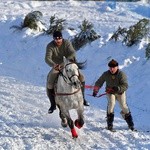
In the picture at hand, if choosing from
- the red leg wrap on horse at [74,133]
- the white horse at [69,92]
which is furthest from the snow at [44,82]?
the white horse at [69,92]

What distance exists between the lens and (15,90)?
47.8ft

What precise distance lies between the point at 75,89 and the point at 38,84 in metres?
5.63

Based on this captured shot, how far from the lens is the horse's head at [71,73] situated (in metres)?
9.58

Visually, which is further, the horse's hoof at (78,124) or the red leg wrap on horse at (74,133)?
the horse's hoof at (78,124)

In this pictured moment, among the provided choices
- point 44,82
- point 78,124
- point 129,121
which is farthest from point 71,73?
point 44,82

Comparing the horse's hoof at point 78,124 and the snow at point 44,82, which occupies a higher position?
the horse's hoof at point 78,124

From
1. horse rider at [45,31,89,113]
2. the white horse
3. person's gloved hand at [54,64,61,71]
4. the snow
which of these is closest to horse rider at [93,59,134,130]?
the snow

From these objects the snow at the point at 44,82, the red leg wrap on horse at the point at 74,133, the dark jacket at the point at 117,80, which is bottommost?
the snow at the point at 44,82

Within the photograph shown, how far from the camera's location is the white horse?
968cm

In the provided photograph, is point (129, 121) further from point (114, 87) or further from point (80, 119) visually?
point (80, 119)

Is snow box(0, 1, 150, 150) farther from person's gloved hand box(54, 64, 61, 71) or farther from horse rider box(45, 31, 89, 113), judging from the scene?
person's gloved hand box(54, 64, 61, 71)

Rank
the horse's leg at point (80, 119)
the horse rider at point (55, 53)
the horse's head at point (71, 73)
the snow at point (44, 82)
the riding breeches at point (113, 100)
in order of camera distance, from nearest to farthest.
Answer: the horse's head at point (71, 73), the snow at point (44, 82), the horse's leg at point (80, 119), the horse rider at point (55, 53), the riding breeches at point (113, 100)

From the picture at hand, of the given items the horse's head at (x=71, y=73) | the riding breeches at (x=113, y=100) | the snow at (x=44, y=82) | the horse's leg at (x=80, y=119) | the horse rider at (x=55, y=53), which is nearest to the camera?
the horse's head at (x=71, y=73)

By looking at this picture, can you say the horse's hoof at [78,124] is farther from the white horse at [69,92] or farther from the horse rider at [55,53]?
A: the horse rider at [55,53]
